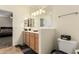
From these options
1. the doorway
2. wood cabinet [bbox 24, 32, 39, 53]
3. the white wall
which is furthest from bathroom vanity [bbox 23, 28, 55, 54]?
the doorway

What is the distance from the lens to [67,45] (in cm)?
166

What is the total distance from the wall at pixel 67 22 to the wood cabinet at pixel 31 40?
19.7 inches

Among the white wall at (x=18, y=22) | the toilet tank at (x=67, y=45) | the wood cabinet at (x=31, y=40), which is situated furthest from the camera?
the wood cabinet at (x=31, y=40)

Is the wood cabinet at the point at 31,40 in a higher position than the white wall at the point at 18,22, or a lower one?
lower

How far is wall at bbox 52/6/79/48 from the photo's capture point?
Answer: 5.26ft

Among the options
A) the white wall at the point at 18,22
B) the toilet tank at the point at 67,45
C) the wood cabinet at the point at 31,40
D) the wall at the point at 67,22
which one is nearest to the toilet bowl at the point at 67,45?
the toilet tank at the point at 67,45

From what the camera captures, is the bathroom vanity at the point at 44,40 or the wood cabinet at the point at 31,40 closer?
the bathroom vanity at the point at 44,40

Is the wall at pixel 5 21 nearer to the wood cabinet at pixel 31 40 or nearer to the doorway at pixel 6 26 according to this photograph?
the doorway at pixel 6 26

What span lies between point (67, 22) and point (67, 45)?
45 centimetres

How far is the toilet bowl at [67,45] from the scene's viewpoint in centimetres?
158

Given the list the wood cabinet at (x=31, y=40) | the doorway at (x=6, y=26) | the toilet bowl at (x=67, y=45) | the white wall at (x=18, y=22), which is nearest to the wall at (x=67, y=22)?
the toilet bowl at (x=67, y=45)

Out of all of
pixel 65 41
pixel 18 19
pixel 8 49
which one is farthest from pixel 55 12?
pixel 8 49

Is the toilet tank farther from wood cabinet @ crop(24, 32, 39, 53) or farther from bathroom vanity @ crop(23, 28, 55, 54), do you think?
wood cabinet @ crop(24, 32, 39, 53)

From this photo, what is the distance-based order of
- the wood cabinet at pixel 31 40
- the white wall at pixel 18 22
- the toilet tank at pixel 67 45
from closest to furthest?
1. the toilet tank at pixel 67 45
2. the white wall at pixel 18 22
3. the wood cabinet at pixel 31 40
